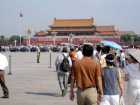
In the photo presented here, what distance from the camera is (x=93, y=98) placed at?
7469mm

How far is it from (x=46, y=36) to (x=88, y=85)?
13972cm

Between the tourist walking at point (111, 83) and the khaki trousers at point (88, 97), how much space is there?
2.50 feet

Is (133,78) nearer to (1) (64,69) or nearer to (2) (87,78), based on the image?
(2) (87,78)

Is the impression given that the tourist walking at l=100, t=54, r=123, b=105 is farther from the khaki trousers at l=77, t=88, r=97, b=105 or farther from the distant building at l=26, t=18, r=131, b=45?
the distant building at l=26, t=18, r=131, b=45

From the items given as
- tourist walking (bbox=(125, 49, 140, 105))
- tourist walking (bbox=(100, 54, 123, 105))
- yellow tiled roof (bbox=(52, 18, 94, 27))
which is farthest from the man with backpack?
yellow tiled roof (bbox=(52, 18, 94, 27))

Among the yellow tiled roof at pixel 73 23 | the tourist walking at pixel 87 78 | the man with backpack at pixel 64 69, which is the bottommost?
the yellow tiled roof at pixel 73 23

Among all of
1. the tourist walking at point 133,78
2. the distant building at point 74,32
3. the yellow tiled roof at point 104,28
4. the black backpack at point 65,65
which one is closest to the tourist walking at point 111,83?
the tourist walking at point 133,78

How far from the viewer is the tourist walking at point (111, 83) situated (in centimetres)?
828

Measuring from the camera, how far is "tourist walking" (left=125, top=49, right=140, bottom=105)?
7625 mm

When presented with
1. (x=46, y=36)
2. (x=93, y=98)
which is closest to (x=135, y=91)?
(x=93, y=98)

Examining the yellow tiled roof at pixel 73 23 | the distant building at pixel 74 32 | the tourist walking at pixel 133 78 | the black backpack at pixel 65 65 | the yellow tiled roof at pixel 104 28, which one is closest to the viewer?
the tourist walking at pixel 133 78

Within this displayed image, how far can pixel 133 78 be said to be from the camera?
7699 mm

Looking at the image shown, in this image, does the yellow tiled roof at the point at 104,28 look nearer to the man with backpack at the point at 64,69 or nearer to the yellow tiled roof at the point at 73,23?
the yellow tiled roof at the point at 73,23

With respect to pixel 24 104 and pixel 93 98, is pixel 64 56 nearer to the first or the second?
pixel 24 104
